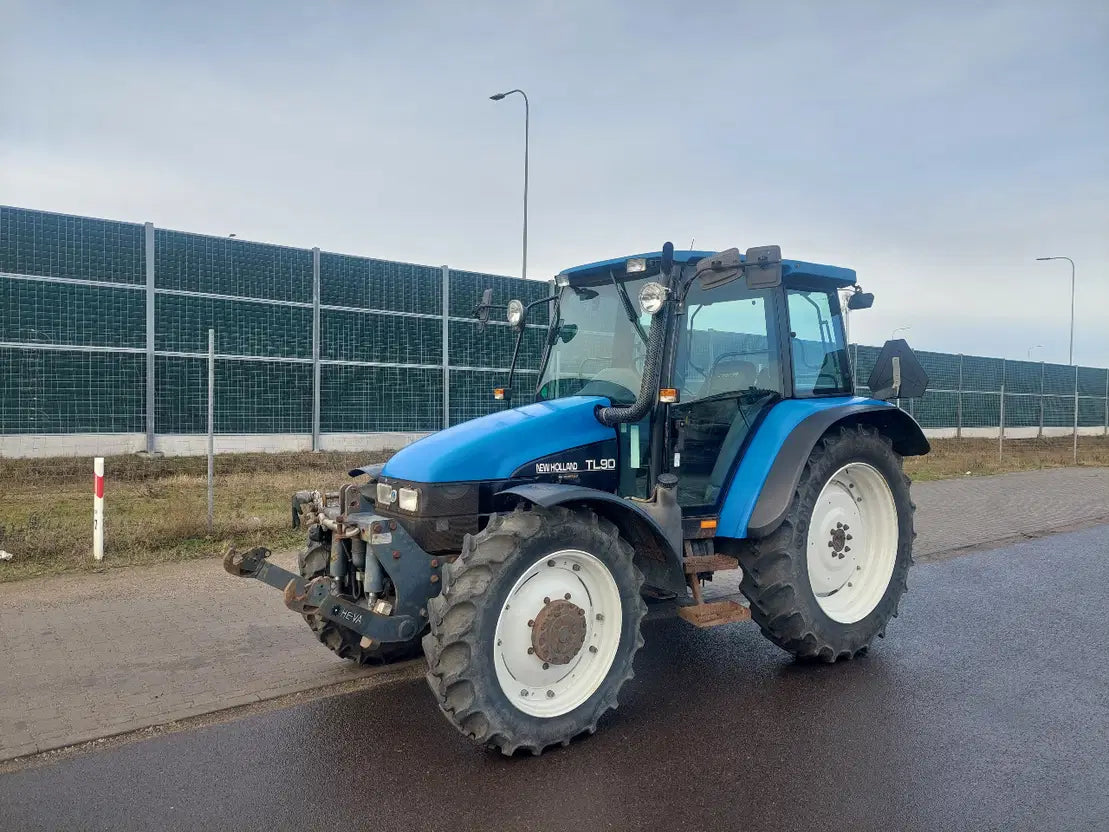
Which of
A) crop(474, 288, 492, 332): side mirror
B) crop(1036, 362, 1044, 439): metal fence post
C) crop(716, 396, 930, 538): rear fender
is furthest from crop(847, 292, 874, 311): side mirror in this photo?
crop(1036, 362, 1044, 439): metal fence post

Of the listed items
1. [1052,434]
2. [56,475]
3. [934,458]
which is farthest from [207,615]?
[1052,434]

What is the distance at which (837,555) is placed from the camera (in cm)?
553

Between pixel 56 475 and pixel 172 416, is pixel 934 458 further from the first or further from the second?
pixel 56 475

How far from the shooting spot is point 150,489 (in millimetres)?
12133

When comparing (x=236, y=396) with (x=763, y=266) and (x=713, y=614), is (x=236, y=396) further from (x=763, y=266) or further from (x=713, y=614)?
(x=763, y=266)

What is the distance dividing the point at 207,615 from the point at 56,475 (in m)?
9.08

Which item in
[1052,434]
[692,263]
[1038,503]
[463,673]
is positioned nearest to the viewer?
[463,673]

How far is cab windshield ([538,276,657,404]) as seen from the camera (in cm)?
500

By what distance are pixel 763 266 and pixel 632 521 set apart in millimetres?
1489

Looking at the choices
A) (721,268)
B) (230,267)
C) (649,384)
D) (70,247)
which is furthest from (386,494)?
(230,267)

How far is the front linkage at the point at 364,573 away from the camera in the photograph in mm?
4000

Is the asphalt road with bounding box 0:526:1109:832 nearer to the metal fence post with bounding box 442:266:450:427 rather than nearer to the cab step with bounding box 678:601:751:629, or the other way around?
the cab step with bounding box 678:601:751:629

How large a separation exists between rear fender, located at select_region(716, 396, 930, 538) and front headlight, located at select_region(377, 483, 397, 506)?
1.89 metres

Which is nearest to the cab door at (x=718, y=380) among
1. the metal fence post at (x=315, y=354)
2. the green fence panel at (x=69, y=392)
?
the green fence panel at (x=69, y=392)
